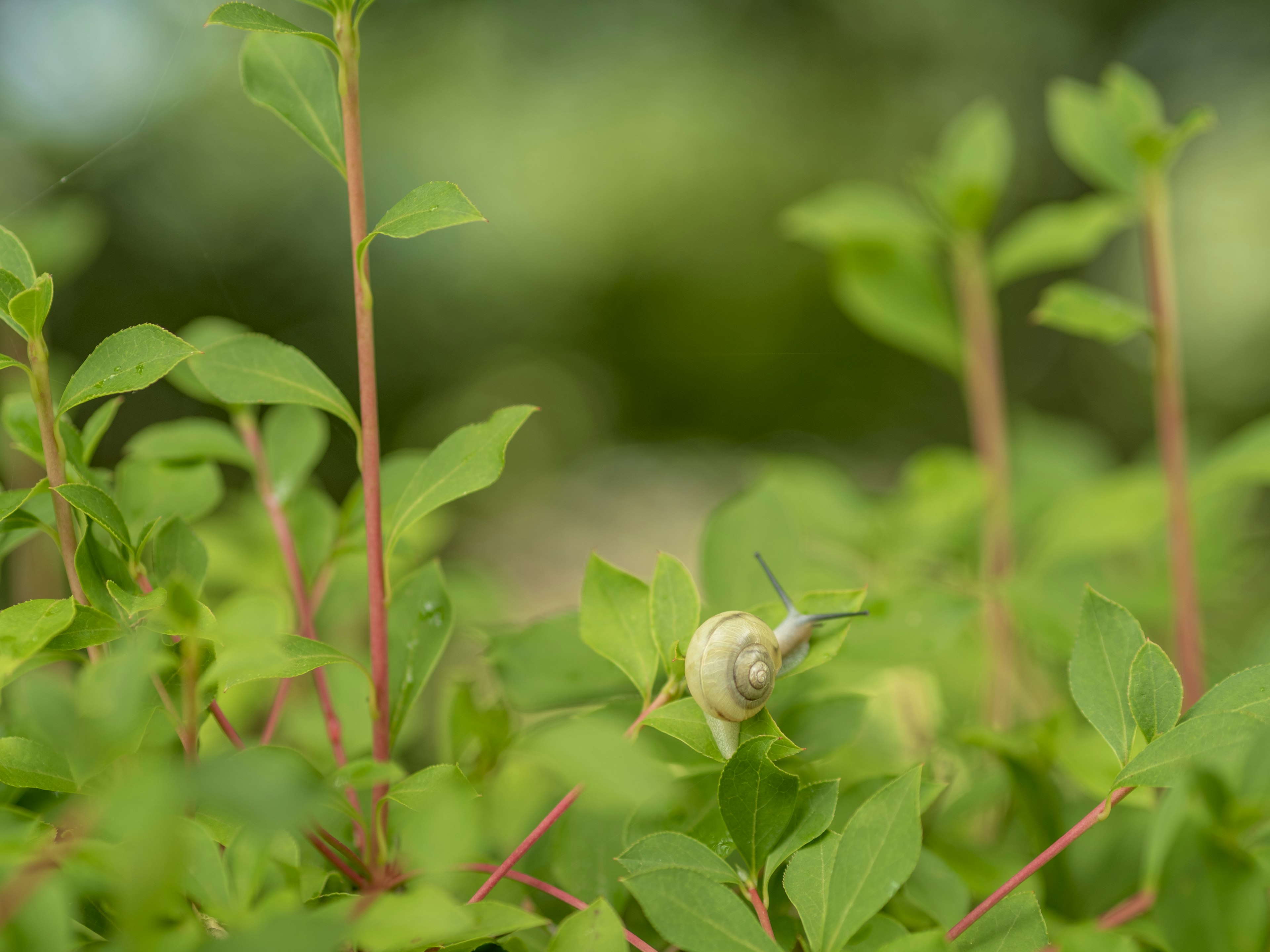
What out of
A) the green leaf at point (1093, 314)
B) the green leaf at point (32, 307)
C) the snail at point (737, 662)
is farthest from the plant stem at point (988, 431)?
the green leaf at point (32, 307)

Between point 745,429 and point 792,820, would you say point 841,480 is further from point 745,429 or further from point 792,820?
point 745,429

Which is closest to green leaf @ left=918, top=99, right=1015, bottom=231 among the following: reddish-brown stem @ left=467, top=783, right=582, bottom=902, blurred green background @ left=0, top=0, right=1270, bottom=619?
reddish-brown stem @ left=467, top=783, right=582, bottom=902

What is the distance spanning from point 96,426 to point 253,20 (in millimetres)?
141

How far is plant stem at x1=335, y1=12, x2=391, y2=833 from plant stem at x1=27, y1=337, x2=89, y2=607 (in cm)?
8

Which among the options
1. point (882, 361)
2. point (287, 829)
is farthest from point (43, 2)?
point (882, 361)

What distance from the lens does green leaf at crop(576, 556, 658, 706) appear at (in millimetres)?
269

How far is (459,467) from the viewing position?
0.89 ft

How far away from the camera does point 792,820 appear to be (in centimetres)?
25

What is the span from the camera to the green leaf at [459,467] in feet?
0.86

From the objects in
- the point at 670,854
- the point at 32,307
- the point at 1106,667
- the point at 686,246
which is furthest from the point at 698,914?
the point at 686,246

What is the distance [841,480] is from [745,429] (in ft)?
4.16

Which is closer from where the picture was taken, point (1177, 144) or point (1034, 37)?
point (1177, 144)

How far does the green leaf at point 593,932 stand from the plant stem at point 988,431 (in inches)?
14.5

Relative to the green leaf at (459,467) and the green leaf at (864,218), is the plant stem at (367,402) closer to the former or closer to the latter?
the green leaf at (459,467)
